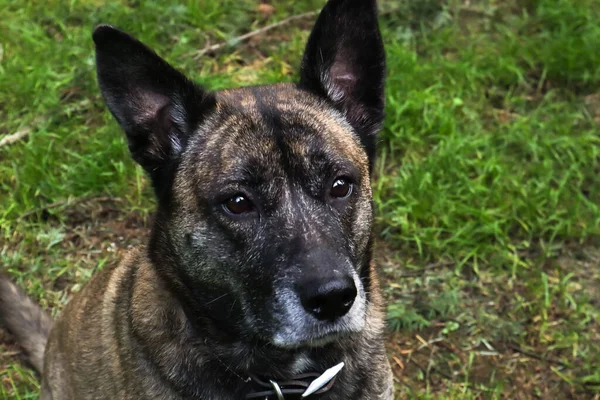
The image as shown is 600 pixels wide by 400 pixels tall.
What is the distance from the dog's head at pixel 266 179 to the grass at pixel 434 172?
148 centimetres

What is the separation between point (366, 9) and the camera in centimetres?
324

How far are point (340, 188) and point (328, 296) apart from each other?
536mm

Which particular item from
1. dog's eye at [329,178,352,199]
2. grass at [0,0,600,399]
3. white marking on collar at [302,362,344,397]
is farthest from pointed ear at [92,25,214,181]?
grass at [0,0,600,399]

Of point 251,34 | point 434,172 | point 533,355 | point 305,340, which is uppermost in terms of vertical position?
point 305,340

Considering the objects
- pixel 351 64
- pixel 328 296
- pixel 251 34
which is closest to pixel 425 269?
pixel 351 64

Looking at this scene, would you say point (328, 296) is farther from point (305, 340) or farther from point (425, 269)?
point (425, 269)

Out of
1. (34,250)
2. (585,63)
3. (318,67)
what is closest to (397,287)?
(318,67)

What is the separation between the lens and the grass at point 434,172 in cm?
456

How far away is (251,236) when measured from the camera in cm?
301

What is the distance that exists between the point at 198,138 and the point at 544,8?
4.43 meters

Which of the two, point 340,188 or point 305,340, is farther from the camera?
point 340,188

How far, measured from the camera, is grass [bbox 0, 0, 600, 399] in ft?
15.0

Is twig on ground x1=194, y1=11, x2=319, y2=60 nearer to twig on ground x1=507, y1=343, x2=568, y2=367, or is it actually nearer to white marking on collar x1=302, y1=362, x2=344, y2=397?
twig on ground x1=507, y1=343, x2=568, y2=367

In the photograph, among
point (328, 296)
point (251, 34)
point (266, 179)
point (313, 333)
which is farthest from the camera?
point (251, 34)
